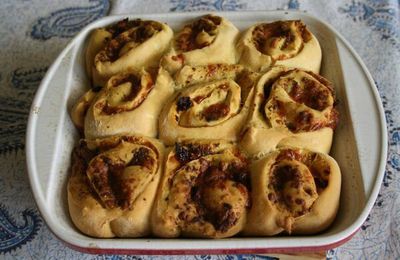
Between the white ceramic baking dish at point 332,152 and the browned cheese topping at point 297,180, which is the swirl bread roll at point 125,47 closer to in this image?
the white ceramic baking dish at point 332,152

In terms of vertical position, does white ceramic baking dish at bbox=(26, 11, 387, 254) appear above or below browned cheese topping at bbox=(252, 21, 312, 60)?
below

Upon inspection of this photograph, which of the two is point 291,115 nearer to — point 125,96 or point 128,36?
point 125,96

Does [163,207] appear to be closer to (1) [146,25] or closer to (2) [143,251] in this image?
(2) [143,251]

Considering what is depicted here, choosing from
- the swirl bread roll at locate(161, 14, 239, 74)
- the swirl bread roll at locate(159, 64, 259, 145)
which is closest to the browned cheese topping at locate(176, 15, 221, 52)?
the swirl bread roll at locate(161, 14, 239, 74)

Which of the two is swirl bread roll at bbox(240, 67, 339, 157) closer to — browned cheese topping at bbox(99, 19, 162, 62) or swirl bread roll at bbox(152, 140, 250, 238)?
swirl bread roll at bbox(152, 140, 250, 238)

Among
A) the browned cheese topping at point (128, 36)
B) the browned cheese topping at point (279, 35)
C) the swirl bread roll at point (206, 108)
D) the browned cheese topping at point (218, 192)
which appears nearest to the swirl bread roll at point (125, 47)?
the browned cheese topping at point (128, 36)

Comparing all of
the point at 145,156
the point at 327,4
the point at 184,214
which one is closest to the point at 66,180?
the point at 145,156
